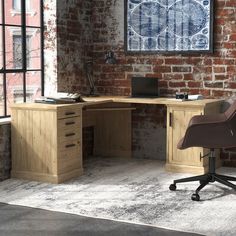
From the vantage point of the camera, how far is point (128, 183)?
5.48m

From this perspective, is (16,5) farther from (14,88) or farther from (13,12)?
(14,88)

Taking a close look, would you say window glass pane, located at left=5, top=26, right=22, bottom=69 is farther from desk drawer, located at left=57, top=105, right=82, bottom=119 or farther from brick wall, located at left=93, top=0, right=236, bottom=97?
brick wall, located at left=93, top=0, right=236, bottom=97

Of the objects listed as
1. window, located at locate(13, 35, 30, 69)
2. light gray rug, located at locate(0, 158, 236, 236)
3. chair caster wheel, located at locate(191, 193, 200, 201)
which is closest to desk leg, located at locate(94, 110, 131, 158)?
light gray rug, located at locate(0, 158, 236, 236)

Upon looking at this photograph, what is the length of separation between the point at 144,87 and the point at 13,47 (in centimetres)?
158

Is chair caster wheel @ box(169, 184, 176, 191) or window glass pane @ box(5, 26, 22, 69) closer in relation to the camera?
chair caster wheel @ box(169, 184, 176, 191)

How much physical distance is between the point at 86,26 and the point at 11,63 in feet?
4.48

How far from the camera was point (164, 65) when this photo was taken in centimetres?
660

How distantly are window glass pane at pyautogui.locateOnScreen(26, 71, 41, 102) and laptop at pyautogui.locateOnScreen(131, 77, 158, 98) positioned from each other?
3.60 feet

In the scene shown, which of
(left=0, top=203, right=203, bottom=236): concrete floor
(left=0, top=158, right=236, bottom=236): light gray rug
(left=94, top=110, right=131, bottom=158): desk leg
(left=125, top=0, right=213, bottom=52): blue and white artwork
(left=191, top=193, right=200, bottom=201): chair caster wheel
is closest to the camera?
(left=0, top=203, right=203, bottom=236): concrete floor

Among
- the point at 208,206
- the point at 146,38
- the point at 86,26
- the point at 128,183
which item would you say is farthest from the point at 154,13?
the point at 208,206

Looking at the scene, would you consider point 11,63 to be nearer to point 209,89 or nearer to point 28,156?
point 28,156

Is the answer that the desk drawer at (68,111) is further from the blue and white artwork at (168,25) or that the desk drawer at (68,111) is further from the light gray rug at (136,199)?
the blue and white artwork at (168,25)

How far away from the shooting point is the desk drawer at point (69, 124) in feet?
17.9

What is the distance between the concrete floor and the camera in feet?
12.9
